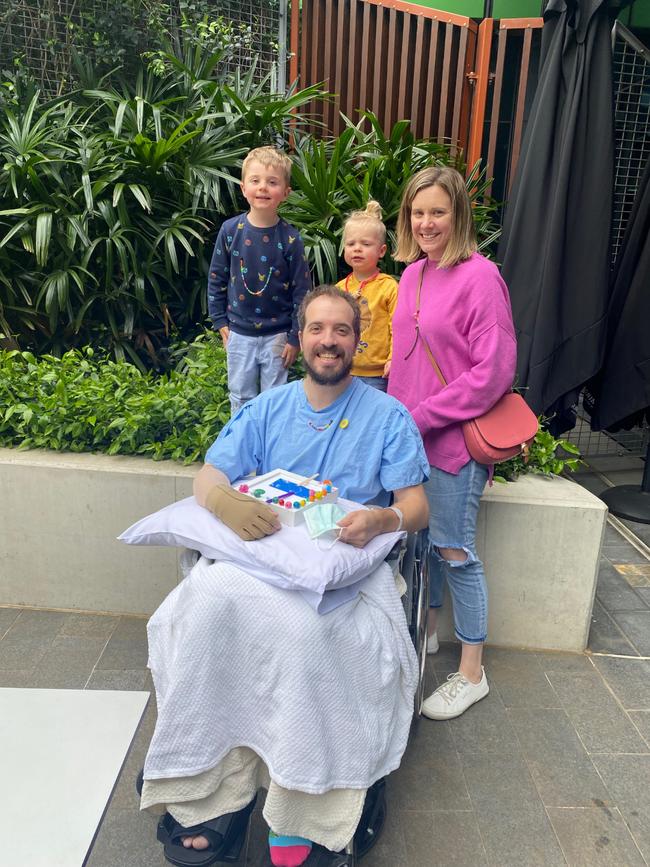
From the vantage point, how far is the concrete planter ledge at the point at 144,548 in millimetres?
2807

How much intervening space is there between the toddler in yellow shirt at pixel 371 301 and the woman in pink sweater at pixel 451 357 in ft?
1.77

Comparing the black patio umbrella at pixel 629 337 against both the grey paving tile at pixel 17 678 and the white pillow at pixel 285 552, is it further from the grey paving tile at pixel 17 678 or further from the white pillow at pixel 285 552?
the grey paving tile at pixel 17 678

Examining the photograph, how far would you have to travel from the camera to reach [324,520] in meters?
1.88

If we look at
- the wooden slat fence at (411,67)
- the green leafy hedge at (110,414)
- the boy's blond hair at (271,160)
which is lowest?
the green leafy hedge at (110,414)

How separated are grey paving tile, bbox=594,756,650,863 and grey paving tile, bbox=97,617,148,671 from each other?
161 cm

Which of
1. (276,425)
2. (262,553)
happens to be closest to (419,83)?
(276,425)

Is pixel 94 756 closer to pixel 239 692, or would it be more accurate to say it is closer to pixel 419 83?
pixel 239 692

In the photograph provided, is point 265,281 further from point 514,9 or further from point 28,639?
point 514,9

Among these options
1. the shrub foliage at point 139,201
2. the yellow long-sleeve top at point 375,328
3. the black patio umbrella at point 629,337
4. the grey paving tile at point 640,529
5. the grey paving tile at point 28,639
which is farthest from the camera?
the shrub foliage at point 139,201

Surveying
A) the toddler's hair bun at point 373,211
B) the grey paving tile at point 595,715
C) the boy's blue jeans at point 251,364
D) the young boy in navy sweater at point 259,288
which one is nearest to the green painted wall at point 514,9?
the toddler's hair bun at point 373,211

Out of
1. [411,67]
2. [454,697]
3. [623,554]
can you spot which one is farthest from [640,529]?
[411,67]

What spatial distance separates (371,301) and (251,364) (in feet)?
1.88

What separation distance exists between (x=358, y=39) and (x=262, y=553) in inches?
188

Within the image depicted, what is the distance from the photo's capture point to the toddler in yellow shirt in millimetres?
3062
